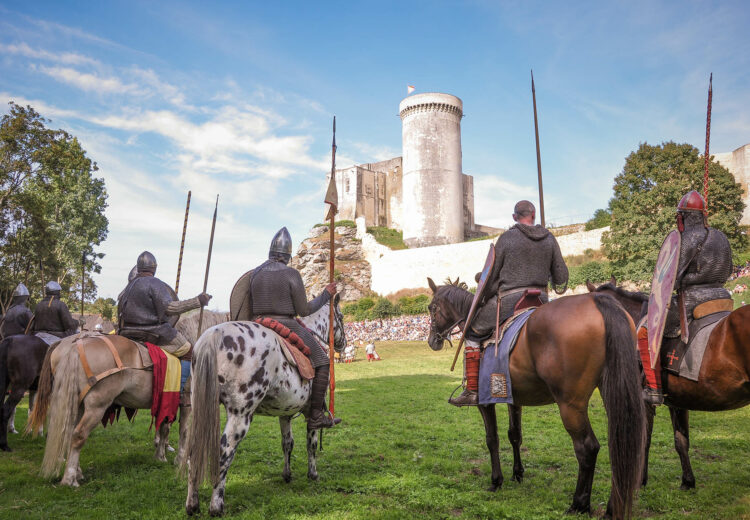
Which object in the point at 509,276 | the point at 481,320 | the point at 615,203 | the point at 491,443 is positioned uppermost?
the point at 615,203

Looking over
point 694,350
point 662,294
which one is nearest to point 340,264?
point 662,294

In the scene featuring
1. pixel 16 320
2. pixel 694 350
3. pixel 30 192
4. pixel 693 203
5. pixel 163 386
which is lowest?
pixel 163 386

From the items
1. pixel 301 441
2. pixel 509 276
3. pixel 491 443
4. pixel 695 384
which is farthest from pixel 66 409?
pixel 695 384

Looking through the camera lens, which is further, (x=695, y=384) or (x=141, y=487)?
(x=141, y=487)

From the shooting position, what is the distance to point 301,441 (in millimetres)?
8695

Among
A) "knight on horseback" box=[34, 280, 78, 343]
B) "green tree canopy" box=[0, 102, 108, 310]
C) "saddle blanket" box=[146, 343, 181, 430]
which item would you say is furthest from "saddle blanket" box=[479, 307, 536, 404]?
"green tree canopy" box=[0, 102, 108, 310]

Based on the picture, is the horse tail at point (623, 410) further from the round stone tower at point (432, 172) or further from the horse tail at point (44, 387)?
the round stone tower at point (432, 172)

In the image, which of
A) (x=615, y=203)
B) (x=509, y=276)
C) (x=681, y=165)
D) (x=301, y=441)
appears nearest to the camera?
(x=509, y=276)

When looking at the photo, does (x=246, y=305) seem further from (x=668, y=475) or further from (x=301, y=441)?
(x=668, y=475)

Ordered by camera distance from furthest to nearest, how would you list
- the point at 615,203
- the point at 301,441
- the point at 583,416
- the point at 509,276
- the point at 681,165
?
A: the point at 615,203 → the point at 681,165 → the point at 301,441 → the point at 509,276 → the point at 583,416

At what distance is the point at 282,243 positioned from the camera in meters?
6.13

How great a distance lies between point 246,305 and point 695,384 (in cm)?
488

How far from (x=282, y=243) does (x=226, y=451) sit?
2.45m

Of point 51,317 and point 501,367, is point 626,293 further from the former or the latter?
point 51,317
